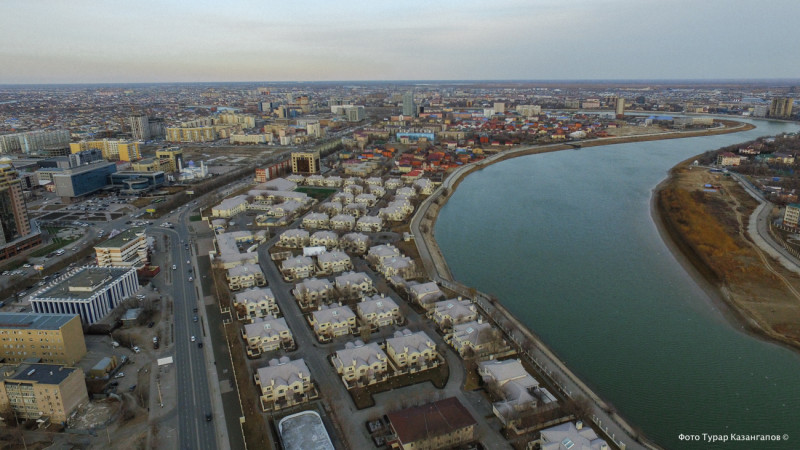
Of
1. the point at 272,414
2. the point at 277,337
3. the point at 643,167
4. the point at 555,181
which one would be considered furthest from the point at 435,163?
the point at 272,414

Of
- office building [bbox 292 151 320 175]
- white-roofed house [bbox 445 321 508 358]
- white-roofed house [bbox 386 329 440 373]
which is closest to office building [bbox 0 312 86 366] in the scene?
white-roofed house [bbox 386 329 440 373]

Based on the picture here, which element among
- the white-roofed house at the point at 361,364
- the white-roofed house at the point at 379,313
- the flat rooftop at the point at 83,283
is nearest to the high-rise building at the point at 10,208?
the flat rooftop at the point at 83,283

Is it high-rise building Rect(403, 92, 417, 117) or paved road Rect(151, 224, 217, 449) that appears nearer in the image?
paved road Rect(151, 224, 217, 449)

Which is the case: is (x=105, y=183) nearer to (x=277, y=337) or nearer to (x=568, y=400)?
(x=277, y=337)

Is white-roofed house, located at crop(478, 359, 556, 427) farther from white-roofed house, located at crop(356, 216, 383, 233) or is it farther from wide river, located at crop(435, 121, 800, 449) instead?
white-roofed house, located at crop(356, 216, 383, 233)

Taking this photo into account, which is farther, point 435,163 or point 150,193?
point 435,163

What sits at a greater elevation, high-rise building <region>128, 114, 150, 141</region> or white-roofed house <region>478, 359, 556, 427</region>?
high-rise building <region>128, 114, 150, 141</region>

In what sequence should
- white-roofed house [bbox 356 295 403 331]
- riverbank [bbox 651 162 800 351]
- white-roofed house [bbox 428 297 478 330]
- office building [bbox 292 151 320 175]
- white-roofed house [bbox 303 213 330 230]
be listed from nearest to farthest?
1. white-roofed house [bbox 428 297 478 330]
2. white-roofed house [bbox 356 295 403 331]
3. riverbank [bbox 651 162 800 351]
4. white-roofed house [bbox 303 213 330 230]
5. office building [bbox 292 151 320 175]
